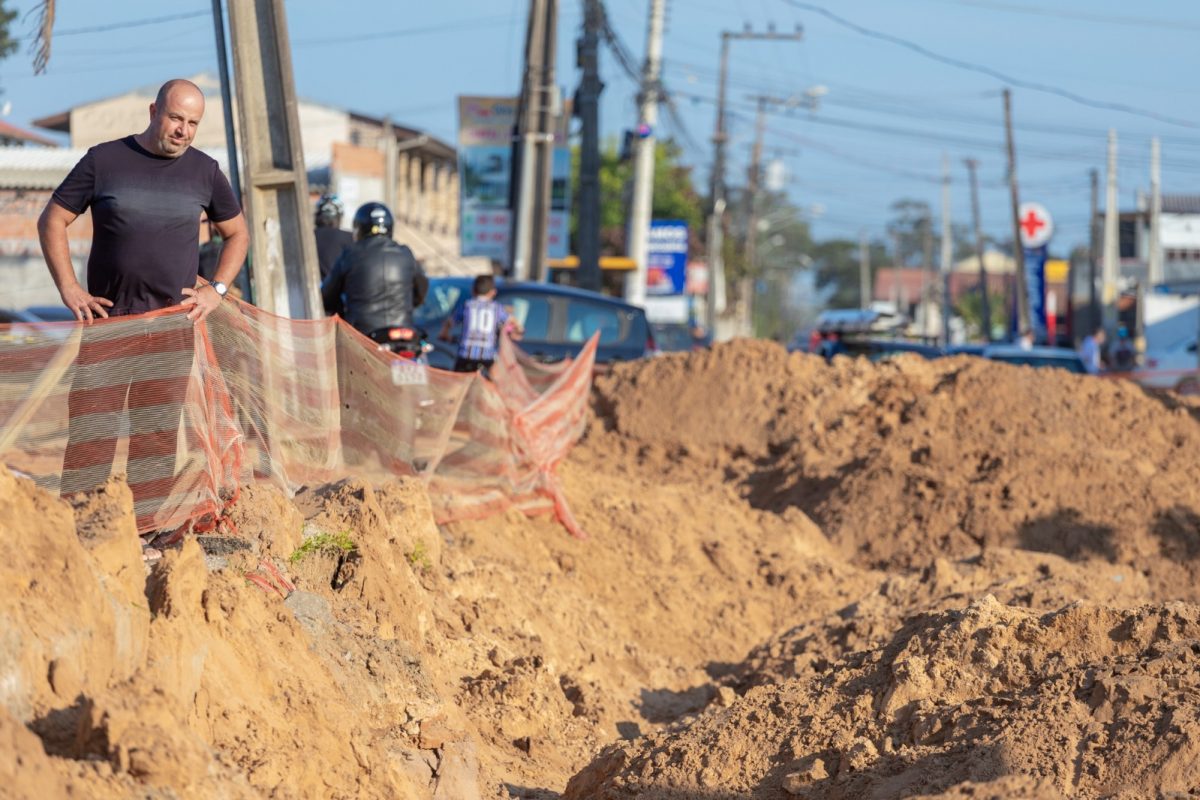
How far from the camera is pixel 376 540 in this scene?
A: 21.5 ft

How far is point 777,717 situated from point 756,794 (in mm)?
480

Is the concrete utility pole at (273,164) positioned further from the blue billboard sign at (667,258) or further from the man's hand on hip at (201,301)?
the blue billboard sign at (667,258)

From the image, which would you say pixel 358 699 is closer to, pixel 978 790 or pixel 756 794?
pixel 756 794

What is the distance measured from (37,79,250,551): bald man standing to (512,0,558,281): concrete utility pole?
1545 centimetres

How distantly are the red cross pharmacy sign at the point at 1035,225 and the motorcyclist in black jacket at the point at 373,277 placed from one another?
1369 inches

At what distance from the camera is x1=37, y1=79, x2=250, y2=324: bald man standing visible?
236 inches

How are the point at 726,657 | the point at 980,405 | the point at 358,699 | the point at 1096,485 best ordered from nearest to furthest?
the point at 358,699 < the point at 726,657 < the point at 1096,485 < the point at 980,405

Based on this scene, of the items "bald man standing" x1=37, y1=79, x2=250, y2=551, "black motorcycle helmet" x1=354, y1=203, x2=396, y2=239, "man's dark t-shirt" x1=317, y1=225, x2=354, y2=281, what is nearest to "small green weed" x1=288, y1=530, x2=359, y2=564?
"bald man standing" x1=37, y1=79, x2=250, y2=551

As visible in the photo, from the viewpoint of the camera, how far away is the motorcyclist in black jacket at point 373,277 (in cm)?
979

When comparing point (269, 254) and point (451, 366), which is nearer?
point (269, 254)

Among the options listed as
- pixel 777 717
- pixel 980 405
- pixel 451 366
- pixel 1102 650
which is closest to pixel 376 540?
pixel 777 717

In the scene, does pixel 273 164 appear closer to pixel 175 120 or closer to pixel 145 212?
pixel 145 212

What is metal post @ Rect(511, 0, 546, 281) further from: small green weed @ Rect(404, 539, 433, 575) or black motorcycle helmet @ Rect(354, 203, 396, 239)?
small green weed @ Rect(404, 539, 433, 575)

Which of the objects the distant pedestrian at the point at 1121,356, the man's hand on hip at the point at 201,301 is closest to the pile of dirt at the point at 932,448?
the man's hand on hip at the point at 201,301
